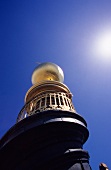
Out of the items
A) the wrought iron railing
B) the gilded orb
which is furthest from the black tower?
the gilded orb

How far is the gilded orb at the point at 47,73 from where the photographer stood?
12133 millimetres

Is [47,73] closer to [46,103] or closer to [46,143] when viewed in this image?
[46,103]

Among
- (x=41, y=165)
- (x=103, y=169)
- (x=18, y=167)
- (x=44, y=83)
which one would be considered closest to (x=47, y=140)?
(x=41, y=165)

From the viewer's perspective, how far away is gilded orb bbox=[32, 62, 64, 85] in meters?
12.1

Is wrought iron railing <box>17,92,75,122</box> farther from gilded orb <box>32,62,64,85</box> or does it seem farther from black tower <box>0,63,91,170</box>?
gilded orb <box>32,62,64,85</box>

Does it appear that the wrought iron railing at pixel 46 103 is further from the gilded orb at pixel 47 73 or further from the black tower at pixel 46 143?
the gilded orb at pixel 47 73

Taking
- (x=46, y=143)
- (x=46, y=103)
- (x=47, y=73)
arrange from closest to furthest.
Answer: (x=46, y=143) < (x=46, y=103) < (x=47, y=73)

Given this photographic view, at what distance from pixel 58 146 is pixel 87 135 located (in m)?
1.81

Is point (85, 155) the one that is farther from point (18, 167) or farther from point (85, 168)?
point (18, 167)

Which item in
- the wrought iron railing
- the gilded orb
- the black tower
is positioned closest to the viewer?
the black tower

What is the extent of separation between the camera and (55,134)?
21.1 ft

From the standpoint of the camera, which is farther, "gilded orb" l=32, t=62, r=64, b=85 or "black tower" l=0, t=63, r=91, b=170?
"gilded orb" l=32, t=62, r=64, b=85

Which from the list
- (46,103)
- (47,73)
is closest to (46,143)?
(46,103)

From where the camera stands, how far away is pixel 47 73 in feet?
39.9
